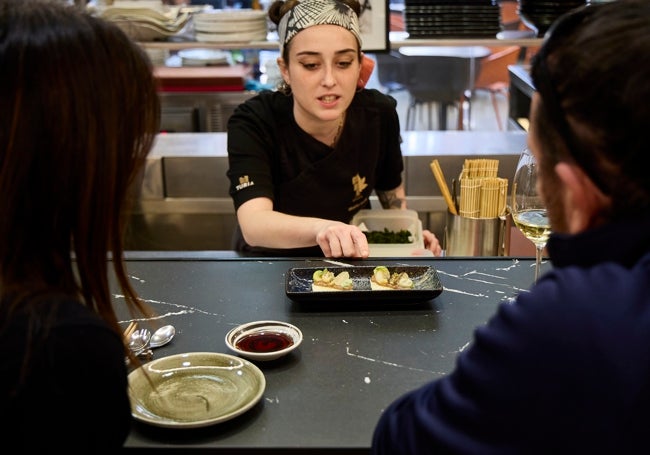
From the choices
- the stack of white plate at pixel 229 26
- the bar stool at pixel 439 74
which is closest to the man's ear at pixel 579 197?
the stack of white plate at pixel 229 26

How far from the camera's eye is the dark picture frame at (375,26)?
9.95 ft

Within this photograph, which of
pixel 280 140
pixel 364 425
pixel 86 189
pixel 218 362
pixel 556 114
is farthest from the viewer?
pixel 280 140

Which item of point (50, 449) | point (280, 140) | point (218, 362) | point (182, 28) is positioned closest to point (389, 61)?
point (182, 28)

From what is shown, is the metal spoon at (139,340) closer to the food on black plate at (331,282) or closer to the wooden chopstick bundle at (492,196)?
the food on black plate at (331,282)

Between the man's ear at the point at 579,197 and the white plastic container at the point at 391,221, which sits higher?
the man's ear at the point at 579,197

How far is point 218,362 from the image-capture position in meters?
1.34

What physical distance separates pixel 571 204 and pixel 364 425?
477 mm

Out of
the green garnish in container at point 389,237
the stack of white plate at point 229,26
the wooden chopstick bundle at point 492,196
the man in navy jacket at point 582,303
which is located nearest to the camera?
the man in navy jacket at point 582,303

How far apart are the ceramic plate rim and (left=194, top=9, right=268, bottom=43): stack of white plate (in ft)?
6.72

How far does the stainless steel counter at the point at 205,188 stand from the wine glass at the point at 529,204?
55.0 inches

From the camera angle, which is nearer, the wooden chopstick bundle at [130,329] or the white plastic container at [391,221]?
the wooden chopstick bundle at [130,329]

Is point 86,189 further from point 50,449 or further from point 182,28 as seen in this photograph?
point 182,28

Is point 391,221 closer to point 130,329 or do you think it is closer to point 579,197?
point 130,329

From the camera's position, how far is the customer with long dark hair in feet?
3.09
